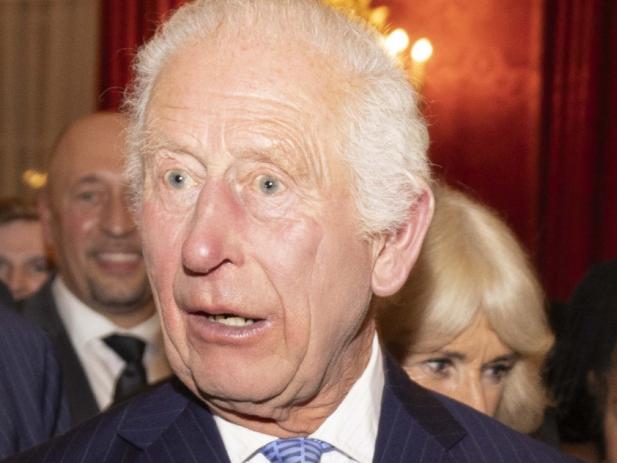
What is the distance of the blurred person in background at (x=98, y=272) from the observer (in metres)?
4.61

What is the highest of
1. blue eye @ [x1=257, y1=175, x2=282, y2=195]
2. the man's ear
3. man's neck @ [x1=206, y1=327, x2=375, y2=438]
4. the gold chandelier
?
the gold chandelier

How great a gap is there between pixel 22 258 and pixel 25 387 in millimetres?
3709

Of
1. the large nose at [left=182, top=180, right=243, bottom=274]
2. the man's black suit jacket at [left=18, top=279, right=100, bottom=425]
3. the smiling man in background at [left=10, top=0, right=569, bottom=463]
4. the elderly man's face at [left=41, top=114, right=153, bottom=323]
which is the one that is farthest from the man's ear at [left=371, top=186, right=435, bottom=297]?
the elderly man's face at [left=41, top=114, right=153, bottom=323]

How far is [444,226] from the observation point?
3406 mm

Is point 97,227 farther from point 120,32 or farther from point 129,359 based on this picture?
point 120,32

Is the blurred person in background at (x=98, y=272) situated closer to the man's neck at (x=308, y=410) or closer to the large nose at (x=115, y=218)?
the large nose at (x=115, y=218)

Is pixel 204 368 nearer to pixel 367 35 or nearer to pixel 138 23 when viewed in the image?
Result: pixel 367 35

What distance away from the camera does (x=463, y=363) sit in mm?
3316

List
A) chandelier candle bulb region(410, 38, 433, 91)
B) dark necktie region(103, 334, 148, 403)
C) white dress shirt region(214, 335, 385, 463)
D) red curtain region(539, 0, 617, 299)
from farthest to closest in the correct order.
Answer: red curtain region(539, 0, 617, 299) < chandelier candle bulb region(410, 38, 433, 91) < dark necktie region(103, 334, 148, 403) < white dress shirt region(214, 335, 385, 463)

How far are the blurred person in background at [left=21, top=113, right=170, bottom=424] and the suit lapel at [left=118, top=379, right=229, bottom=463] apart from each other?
213 centimetres

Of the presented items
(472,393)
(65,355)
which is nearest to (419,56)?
(65,355)

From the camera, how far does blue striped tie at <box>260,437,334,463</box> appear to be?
90.3 inches

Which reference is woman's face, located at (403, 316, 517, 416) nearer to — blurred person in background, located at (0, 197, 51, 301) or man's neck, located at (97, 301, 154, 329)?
man's neck, located at (97, 301, 154, 329)

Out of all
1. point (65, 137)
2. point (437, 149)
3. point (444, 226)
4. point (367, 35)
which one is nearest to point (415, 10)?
point (437, 149)
